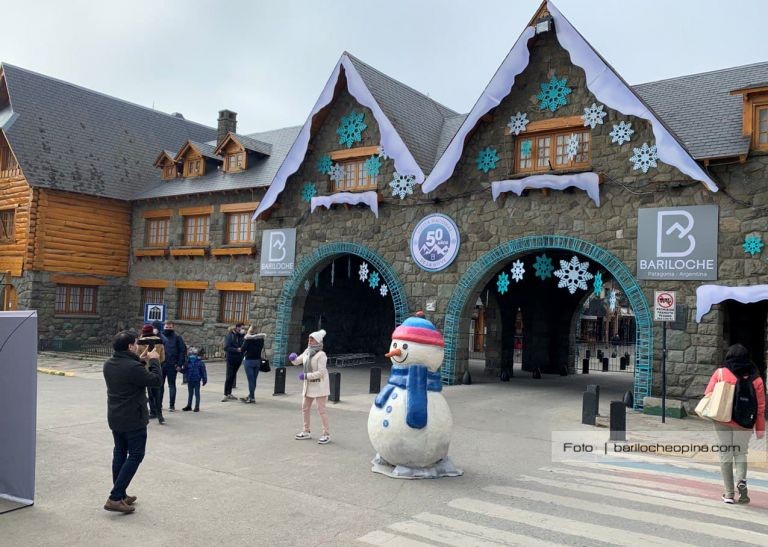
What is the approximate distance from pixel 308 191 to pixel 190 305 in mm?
8320

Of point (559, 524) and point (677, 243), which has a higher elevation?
point (677, 243)

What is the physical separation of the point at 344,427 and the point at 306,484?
12.0 ft

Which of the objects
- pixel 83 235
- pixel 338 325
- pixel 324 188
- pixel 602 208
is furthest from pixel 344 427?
pixel 83 235

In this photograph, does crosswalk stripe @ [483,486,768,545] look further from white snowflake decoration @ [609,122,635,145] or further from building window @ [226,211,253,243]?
building window @ [226,211,253,243]

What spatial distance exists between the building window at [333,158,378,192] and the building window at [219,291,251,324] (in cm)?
626

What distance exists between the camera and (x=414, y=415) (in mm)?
7719

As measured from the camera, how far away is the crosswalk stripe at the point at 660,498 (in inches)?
269

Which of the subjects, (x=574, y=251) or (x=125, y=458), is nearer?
(x=125, y=458)

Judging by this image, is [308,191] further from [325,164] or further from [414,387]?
[414,387]

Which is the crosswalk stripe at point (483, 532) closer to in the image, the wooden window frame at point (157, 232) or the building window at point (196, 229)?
the building window at point (196, 229)

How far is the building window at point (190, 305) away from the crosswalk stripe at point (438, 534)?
792 inches

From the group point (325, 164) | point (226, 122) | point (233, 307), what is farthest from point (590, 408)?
point (226, 122)

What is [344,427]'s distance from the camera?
11.2 meters

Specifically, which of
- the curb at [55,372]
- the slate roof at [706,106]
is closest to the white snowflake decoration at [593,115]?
the slate roof at [706,106]
